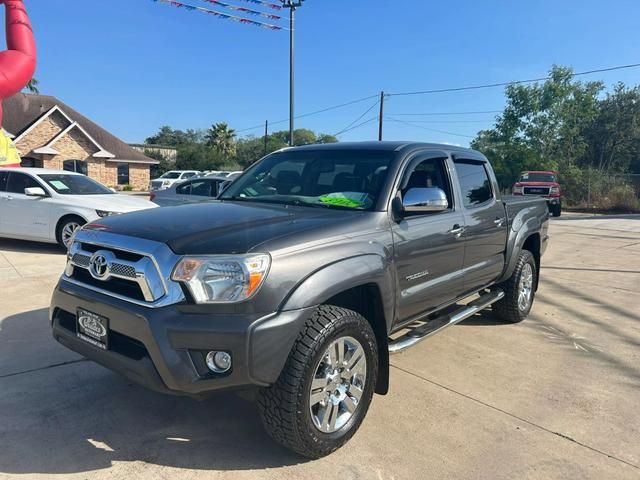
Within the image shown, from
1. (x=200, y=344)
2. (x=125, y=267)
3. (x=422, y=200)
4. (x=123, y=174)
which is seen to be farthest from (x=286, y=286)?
(x=123, y=174)

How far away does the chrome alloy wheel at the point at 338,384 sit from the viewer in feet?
9.15

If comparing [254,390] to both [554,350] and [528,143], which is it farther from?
[528,143]

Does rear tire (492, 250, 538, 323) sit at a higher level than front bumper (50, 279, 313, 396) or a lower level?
lower

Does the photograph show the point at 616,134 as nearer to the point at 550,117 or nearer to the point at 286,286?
the point at 550,117

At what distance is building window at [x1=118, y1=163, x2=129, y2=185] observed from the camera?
121 feet

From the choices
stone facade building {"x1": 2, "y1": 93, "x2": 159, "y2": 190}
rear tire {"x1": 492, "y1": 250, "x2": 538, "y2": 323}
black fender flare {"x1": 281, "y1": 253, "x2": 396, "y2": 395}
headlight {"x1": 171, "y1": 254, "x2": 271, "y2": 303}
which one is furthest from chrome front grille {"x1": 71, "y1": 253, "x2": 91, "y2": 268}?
stone facade building {"x1": 2, "y1": 93, "x2": 159, "y2": 190}

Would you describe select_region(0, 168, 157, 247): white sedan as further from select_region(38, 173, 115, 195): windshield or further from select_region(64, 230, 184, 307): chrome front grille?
select_region(64, 230, 184, 307): chrome front grille

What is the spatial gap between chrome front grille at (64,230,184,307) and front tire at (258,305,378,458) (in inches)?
28.3

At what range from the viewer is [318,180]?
384 centimetres

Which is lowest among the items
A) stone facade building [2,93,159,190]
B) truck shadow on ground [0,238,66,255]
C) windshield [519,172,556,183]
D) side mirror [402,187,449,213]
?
truck shadow on ground [0,238,66,255]

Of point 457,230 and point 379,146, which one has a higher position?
point 379,146

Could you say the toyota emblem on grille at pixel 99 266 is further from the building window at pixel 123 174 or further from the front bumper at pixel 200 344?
the building window at pixel 123 174

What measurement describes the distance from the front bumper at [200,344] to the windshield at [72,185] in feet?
25.4

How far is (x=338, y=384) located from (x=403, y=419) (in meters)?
0.72
